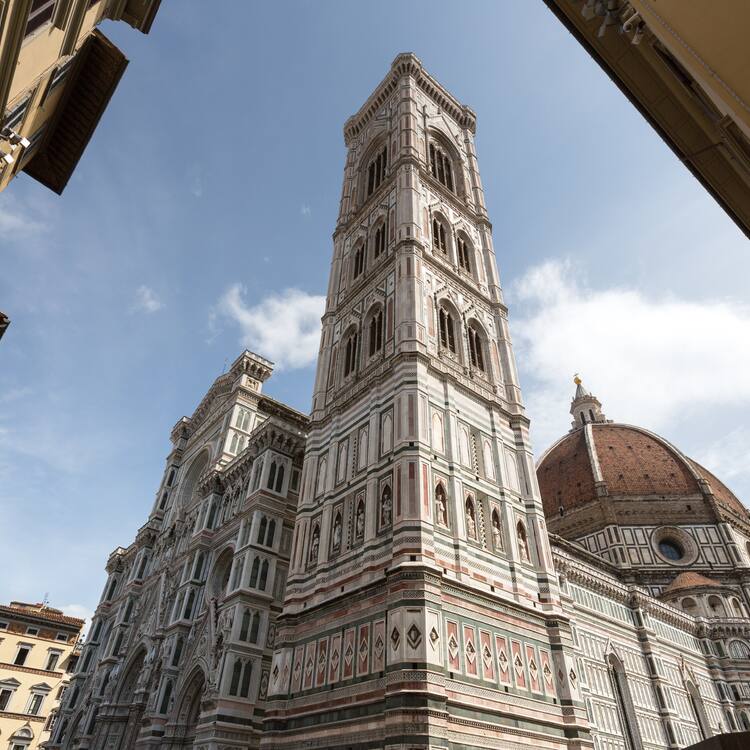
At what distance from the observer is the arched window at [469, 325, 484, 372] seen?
2473 cm

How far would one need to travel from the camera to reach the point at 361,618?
653 inches

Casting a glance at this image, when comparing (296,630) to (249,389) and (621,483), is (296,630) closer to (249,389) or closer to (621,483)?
(249,389)

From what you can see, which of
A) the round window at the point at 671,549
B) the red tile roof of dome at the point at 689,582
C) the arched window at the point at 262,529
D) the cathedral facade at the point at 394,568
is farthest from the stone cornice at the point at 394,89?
the round window at the point at 671,549

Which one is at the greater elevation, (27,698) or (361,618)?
(27,698)

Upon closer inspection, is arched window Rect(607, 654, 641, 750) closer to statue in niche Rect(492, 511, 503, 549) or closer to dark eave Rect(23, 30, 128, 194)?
statue in niche Rect(492, 511, 503, 549)

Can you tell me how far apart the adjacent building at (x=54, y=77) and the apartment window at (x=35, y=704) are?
47.2 metres

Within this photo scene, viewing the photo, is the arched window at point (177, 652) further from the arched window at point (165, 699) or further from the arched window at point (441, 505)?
the arched window at point (441, 505)

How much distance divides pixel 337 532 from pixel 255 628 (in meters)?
6.06

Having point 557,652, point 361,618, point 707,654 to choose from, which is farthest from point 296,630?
point 707,654

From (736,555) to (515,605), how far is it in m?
43.5

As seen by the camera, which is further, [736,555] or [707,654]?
[736,555]

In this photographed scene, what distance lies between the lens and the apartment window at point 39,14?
6562 millimetres

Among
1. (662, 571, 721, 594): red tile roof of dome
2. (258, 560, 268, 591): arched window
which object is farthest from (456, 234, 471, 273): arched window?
(662, 571, 721, 594): red tile roof of dome

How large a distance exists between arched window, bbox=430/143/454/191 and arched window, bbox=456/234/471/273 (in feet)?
15.1
